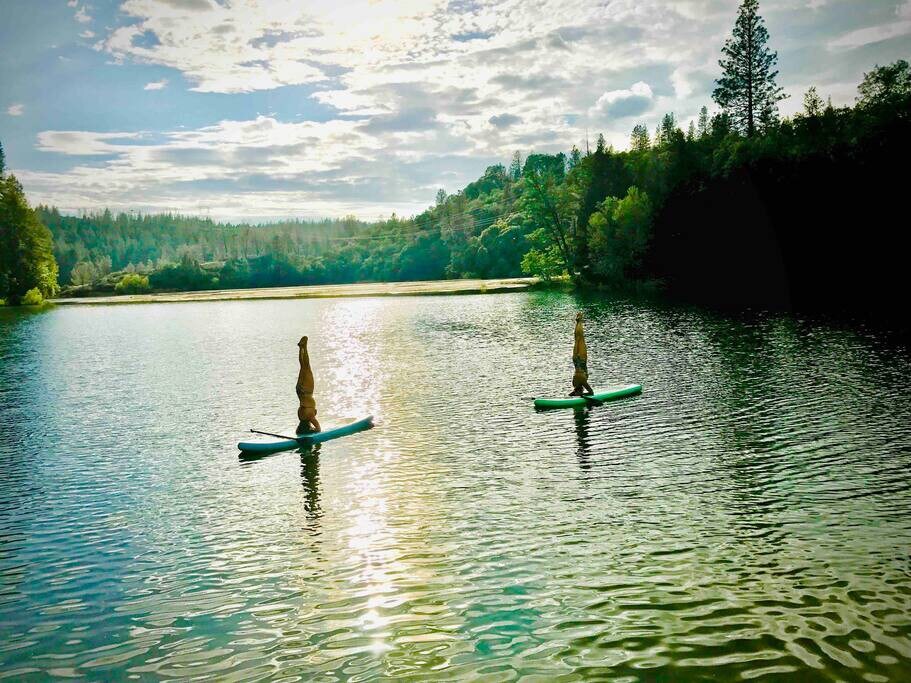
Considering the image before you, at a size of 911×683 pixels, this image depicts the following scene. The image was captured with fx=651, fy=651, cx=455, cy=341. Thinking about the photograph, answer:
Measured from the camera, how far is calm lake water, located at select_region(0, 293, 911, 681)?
10.3 m

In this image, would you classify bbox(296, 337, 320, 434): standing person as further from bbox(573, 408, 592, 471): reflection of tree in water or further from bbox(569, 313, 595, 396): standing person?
bbox(569, 313, 595, 396): standing person

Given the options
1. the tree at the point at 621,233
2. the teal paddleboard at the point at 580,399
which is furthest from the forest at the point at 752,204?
the teal paddleboard at the point at 580,399

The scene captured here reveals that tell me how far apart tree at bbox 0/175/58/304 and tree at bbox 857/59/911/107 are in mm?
147875

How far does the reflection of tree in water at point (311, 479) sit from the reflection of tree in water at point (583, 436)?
793 centimetres

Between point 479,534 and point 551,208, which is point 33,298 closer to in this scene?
point 551,208

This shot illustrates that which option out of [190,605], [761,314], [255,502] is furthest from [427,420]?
[761,314]

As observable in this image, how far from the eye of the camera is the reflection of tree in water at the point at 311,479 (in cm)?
1728

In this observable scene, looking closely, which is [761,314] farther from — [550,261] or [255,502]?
[550,261]

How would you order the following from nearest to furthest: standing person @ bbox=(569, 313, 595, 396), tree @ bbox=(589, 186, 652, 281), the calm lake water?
the calm lake water → standing person @ bbox=(569, 313, 595, 396) → tree @ bbox=(589, 186, 652, 281)

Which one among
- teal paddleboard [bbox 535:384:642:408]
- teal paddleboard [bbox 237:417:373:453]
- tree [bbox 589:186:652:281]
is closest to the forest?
tree [bbox 589:186:652:281]

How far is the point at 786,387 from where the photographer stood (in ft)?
95.9

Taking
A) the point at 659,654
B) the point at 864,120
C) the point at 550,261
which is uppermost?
the point at 864,120

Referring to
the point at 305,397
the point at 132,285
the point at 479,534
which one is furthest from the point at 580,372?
the point at 132,285

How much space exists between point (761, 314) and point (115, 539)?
60.3 metres
